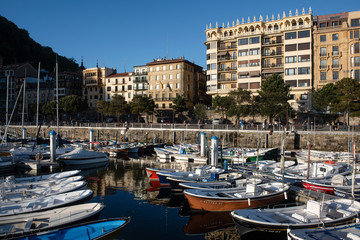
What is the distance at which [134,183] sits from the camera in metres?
29.8

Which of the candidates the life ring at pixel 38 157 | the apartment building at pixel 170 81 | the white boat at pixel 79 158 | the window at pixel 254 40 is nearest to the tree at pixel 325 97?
the window at pixel 254 40

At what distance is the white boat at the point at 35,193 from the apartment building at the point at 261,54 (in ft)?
210

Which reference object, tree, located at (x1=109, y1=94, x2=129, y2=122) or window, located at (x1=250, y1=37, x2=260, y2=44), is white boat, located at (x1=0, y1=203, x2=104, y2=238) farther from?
window, located at (x1=250, y1=37, x2=260, y2=44)

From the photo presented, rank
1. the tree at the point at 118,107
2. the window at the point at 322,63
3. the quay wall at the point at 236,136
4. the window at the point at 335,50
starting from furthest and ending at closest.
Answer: the tree at the point at 118,107, the window at the point at 322,63, the window at the point at 335,50, the quay wall at the point at 236,136

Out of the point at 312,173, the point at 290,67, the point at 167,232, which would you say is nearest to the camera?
the point at 167,232

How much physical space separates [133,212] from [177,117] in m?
65.4

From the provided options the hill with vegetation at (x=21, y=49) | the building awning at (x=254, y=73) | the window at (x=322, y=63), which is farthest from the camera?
the hill with vegetation at (x=21, y=49)

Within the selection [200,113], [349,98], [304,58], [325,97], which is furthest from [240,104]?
[304,58]

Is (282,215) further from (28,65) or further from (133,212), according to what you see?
(28,65)

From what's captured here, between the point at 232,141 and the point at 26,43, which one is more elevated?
the point at 26,43

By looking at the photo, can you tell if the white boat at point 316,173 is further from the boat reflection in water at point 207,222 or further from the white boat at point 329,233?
the white boat at point 329,233

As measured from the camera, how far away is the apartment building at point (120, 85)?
100m

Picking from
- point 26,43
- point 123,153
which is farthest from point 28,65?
point 123,153

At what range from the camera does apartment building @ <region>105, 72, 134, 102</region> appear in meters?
100
